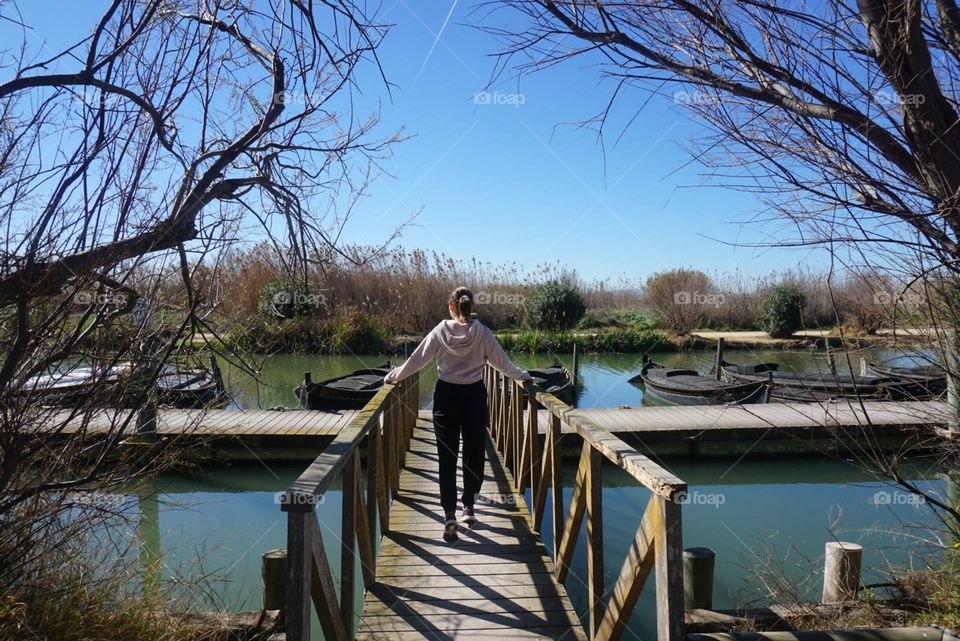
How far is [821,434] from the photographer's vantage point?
360 inches

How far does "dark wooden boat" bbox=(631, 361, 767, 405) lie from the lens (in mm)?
11906

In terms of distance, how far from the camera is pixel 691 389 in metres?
12.4

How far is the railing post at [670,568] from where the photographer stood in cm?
223

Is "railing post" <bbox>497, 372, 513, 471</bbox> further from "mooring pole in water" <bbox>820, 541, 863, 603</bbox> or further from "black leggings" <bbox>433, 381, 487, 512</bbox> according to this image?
"mooring pole in water" <bbox>820, 541, 863, 603</bbox>

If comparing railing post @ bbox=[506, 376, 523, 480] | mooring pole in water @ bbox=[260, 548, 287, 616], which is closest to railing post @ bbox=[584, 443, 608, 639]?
mooring pole in water @ bbox=[260, 548, 287, 616]

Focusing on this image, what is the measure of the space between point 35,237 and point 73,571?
1677mm

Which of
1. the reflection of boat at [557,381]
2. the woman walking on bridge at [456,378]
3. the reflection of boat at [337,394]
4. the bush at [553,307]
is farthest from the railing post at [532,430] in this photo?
the bush at [553,307]

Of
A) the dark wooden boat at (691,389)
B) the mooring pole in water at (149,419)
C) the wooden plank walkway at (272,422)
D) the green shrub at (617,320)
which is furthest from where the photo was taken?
the green shrub at (617,320)

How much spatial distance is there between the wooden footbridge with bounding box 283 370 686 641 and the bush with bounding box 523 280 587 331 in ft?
56.0

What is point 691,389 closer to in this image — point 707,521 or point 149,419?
point 707,521

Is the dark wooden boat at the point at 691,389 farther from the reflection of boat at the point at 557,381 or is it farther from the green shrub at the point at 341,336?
the green shrub at the point at 341,336

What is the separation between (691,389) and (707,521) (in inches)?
222

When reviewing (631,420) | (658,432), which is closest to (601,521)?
(658,432)

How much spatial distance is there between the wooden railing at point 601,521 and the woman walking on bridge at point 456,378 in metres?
0.47
